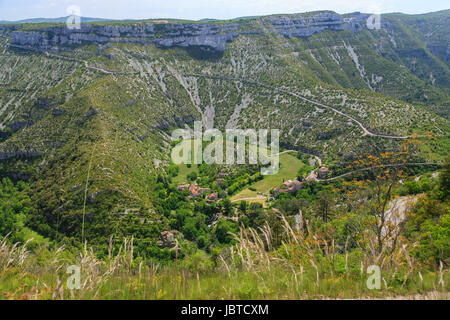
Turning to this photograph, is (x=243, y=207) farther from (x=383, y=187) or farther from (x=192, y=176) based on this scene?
(x=383, y=187)

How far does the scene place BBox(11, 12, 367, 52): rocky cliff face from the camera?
90.9 m

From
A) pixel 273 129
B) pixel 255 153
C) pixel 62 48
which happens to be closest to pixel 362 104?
pixel 273 129

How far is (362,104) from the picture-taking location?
60.3 m

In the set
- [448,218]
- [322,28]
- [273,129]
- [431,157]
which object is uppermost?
[322,28]

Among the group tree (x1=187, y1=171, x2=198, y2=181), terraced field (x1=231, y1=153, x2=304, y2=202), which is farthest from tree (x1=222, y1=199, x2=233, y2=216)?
tree (x1=187, y1=171, x2=198, y2=181)

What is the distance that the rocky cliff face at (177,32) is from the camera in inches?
3580

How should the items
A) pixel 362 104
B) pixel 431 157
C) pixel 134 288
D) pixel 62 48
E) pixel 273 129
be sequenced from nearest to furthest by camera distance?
pixel 134 288 → pixel 431 157 → pixel 362 104 → pixel 273 129 → pixel 62 48

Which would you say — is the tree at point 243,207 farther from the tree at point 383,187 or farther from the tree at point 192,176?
the tree at point 383,187

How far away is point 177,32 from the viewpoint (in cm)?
10181

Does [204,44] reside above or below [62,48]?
above
